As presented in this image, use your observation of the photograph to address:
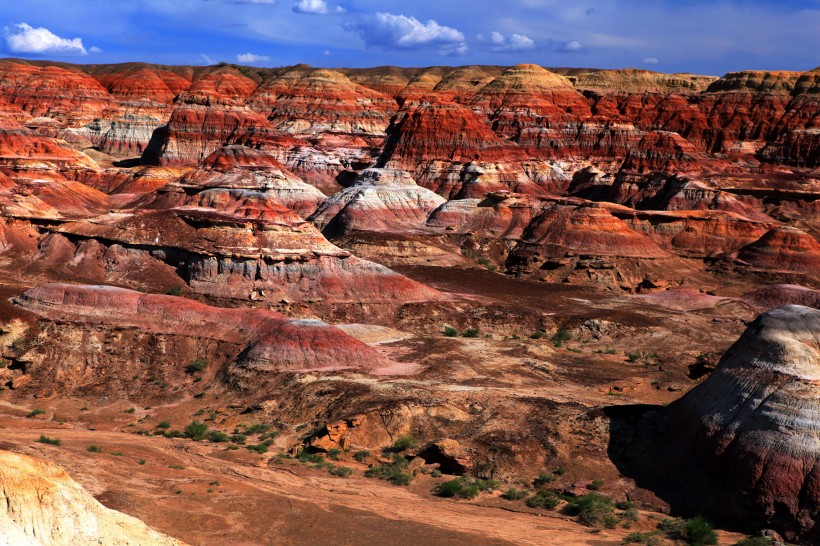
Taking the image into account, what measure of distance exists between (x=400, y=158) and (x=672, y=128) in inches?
2040

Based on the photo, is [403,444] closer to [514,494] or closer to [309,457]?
[309,457]

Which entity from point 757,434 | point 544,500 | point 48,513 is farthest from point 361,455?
point 48,513

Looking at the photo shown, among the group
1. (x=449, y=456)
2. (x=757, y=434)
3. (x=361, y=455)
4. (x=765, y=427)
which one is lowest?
(x=361, y=455)

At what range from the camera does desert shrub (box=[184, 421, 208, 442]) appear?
33531mm

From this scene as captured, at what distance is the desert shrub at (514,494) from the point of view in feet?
91.4

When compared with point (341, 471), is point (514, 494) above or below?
above

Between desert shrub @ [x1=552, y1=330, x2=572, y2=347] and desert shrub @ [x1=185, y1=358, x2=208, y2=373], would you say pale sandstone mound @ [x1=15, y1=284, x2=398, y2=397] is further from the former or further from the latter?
desert shrub @ [x1=552, y1=330, x2=572, y2=347]

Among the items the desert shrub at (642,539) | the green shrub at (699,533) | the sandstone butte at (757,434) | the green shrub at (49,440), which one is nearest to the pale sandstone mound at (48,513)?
the green shrub at (49,440)

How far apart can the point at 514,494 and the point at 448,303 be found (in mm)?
30695

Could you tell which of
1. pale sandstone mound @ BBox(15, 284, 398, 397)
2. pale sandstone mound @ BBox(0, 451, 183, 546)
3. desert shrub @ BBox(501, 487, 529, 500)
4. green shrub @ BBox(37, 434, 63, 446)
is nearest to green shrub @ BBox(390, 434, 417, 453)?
desert shrub @ BBox(501, 487, 529, 500)

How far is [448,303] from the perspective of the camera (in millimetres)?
58094

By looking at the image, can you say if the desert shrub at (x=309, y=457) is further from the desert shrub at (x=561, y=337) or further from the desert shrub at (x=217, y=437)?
the desert shrub at (x=561, y=337)

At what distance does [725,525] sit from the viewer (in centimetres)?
2542

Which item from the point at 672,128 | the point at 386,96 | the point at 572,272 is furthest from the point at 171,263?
the point at 386,96
